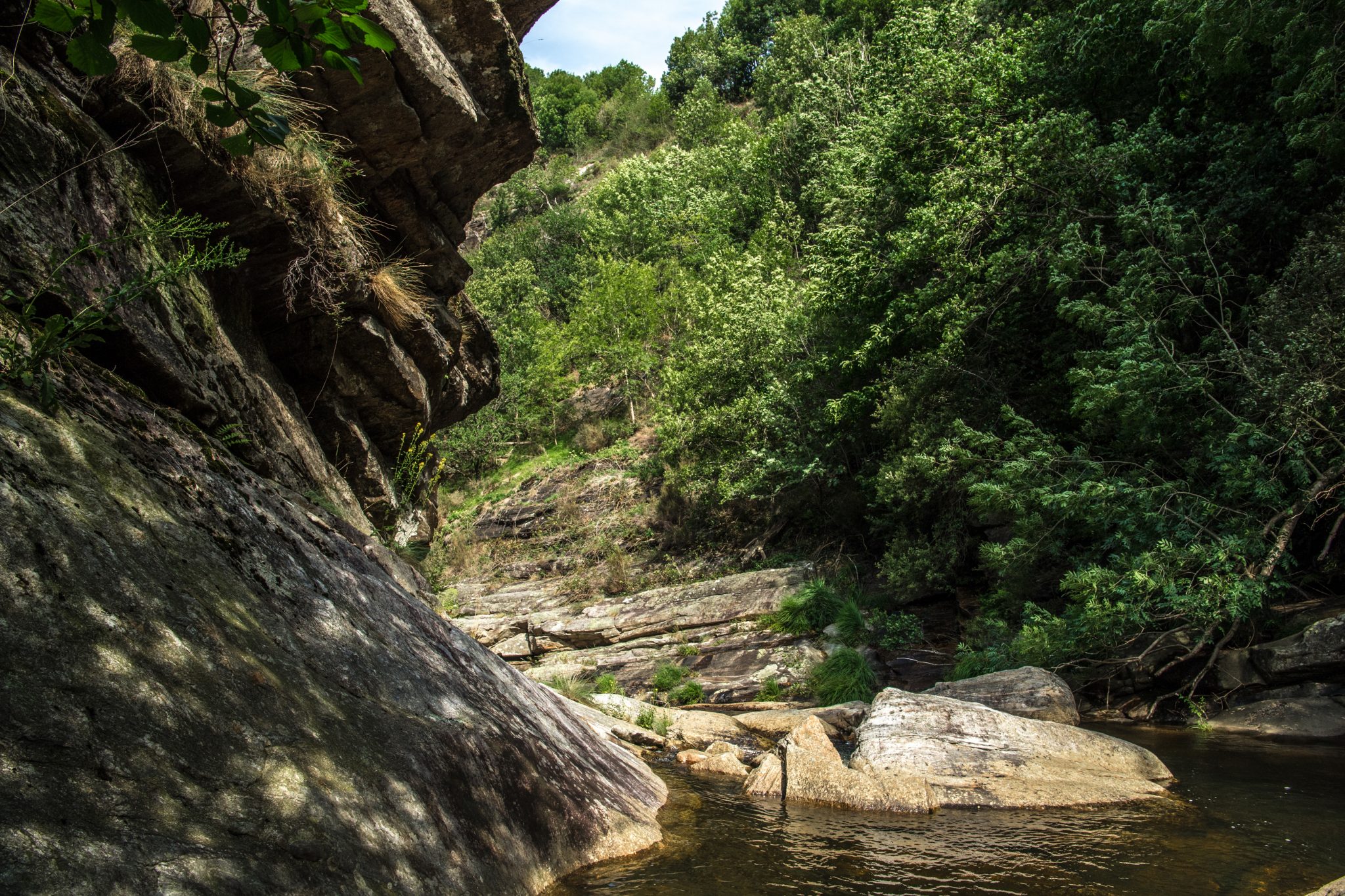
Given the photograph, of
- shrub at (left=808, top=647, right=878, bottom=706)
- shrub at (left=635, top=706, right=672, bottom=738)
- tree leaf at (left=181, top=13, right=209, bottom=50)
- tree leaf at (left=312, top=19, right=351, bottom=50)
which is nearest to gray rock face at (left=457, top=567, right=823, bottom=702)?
shrub at (left=808, top=647, right=878, bottom=706)

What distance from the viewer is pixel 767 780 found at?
286 inches

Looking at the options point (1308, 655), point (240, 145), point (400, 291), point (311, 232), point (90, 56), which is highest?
point (311, 232)

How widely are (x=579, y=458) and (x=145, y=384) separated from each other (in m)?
25.6

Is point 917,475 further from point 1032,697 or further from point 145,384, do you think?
point 145,384

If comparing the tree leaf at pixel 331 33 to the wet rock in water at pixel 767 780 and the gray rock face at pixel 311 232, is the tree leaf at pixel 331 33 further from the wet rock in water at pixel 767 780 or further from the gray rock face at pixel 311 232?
the wet rock in water at pixel 767 780

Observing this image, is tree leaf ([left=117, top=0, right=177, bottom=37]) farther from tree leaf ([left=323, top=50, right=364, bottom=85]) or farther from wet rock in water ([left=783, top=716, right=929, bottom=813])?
wet rock in water ([left=783, top=716, right=929, bottom=813])

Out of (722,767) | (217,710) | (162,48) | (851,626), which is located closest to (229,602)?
(217,710)

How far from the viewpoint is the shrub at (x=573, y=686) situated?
11.8 meters

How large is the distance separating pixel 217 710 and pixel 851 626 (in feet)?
44.2

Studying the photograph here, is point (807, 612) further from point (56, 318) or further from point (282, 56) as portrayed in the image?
point (282, 56)

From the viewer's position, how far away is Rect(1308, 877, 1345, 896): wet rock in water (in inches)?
153

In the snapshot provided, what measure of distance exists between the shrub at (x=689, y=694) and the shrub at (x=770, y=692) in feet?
3.19

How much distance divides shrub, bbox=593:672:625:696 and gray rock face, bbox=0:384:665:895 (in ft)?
30.7

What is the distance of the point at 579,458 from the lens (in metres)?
30.5
